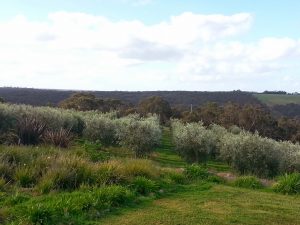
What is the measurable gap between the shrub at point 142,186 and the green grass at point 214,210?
1.83 ft

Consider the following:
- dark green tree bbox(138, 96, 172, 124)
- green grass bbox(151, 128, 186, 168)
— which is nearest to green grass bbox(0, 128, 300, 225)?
green grass bbox(151, 128, 186, 168)

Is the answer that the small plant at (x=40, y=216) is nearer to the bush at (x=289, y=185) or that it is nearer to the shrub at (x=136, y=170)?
the shrub at (x=136, y=170)

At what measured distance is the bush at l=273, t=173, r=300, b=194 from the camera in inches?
491

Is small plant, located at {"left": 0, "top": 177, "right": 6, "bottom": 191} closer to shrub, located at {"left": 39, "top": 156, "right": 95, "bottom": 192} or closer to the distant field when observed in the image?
shrub, located at {"left": 39, "top": 156, "right": 95, "bottom": 192}

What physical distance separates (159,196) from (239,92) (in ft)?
449

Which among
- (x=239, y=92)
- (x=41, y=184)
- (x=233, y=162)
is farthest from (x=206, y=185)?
(x=239, y=92)

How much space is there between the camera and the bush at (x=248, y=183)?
525 inches

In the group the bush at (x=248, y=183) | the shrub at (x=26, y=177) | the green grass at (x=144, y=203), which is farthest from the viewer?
the bush at (x=248, y=183)

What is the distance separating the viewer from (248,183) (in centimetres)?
1341

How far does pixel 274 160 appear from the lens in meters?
27.3

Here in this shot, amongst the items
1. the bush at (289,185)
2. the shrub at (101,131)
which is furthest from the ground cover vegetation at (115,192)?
the shrub at (101,131)

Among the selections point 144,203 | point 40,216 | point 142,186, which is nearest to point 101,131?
point 142,186

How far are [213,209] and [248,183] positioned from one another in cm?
429

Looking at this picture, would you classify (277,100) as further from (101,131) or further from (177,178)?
(177,178)
